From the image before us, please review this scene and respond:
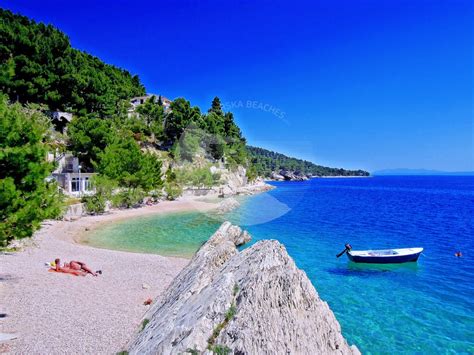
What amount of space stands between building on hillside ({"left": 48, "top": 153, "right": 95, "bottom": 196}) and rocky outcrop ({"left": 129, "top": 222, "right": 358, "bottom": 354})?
1603 inches

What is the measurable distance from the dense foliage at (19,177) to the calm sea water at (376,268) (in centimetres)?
1193

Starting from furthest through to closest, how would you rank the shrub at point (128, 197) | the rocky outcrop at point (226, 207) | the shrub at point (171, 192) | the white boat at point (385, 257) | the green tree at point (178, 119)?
the green tree at point (178, 119) → the shrub at point (171, 192) → the rocky outcrop at point (226, 207) → the shrub at point (128, 197) → the white boat at point (385, 257)

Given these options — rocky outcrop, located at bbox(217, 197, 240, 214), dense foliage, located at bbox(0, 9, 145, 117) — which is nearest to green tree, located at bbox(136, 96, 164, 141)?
dense foliage, located at bbox(0, 9, 145, 117)

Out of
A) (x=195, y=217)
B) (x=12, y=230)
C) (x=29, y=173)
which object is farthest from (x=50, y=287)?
(x=195, y=217)

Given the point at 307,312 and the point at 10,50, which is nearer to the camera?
the point at 307,312

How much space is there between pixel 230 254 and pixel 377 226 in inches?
1366

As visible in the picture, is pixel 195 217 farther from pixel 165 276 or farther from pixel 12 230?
pixel 12 230

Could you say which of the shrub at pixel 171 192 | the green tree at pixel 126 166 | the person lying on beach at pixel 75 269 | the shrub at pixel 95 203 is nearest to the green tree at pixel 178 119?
the shrub at pixel 171 192

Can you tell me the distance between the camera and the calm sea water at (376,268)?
40.3 feet

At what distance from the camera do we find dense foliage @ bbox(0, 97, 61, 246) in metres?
9.90

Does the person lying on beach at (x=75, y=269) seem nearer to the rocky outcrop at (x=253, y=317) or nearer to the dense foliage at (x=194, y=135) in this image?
the rocky outcrop at (x=253, y=317)

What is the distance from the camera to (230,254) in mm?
8367

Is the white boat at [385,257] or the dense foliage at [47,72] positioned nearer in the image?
the white boat at [385,257]

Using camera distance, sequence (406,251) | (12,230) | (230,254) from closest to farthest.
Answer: (230,254)
(12,230)
(406,251)
